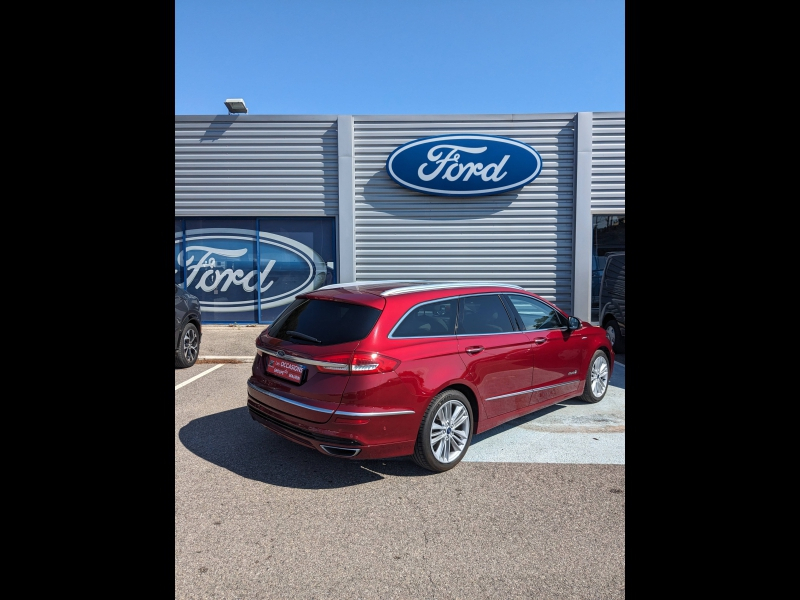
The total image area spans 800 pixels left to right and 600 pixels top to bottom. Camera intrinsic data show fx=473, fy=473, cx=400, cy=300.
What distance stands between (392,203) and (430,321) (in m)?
8.84

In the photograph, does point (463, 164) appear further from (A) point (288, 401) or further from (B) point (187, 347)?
(A) point (288, 401)

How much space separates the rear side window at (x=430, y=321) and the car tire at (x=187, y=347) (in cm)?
491

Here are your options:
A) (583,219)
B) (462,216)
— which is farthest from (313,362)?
(583,219)

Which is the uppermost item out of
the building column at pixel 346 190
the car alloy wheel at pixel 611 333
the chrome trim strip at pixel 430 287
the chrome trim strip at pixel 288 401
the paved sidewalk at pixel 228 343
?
the building column at pixel 346 190

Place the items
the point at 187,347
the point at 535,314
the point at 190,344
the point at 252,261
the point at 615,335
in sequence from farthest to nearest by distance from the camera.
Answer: the point at 252,261 < the point at 615,335 < the point at 190,344 < the point at 187,347 < the point at 535,314

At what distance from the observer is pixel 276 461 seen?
4129mm

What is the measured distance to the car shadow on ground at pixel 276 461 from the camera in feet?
12.4

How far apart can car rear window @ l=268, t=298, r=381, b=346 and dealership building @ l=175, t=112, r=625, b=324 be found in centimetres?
815

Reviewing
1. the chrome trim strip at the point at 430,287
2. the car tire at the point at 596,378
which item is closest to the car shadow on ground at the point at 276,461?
the chrome trim strip at the point at 430,287

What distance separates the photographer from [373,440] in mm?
3551

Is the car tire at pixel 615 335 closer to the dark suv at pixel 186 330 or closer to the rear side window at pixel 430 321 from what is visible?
the rear side window at pixel 430 321
